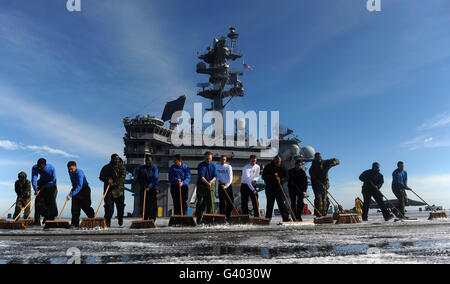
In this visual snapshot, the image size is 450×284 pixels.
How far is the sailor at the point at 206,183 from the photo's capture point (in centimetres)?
756

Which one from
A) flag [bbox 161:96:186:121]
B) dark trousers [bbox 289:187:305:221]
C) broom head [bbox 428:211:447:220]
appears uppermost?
flag [bbox 161:96:186:121]

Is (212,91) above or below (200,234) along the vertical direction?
above

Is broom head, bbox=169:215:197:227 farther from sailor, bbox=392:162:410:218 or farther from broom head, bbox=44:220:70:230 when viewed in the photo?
sailor, bbox=392:162:410:218

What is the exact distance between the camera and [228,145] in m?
40.2

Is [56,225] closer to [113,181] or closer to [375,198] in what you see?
[113,181]

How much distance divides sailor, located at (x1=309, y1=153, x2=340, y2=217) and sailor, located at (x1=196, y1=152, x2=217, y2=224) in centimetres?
344

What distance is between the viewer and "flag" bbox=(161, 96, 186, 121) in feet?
139

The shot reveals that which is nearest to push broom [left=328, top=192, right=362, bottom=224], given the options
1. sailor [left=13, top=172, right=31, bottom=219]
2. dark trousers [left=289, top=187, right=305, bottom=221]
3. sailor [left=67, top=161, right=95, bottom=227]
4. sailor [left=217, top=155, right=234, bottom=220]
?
dark trousers [left=289, top=187, right=305, bottom=221]

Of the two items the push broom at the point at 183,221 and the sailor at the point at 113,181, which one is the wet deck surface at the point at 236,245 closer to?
the push broom at the point at 183,221
